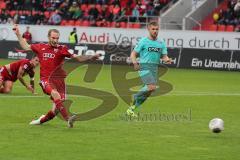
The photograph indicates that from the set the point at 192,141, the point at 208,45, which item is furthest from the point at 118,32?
the point at 192,141

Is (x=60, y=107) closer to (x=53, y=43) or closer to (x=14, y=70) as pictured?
(x=53, y=43)

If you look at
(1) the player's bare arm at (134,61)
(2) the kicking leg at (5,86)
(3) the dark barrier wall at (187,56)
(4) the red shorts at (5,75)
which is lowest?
(3) the dark barrier wall at (187,56)

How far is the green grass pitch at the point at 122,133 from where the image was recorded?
1136 centimetres

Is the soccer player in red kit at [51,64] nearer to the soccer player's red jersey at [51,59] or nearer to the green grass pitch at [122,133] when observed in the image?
the soccer player's red jersey at [51,59]

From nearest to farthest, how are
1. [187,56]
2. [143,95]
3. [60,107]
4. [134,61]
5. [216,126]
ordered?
[216,126]
[60,107]
[134,61]
[143,95]
[187,56]

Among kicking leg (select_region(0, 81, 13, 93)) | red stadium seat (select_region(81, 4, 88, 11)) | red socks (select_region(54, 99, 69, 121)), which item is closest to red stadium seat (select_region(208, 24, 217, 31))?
red stadium seat (select_region(81, 4, 88, 11))

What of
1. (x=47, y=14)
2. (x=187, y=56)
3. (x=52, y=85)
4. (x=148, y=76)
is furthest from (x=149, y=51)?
(x=47, y=14)

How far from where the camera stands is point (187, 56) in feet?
125

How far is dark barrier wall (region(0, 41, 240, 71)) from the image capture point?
121 ft

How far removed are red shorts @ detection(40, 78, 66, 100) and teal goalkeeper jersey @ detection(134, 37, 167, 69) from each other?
2.47 metres

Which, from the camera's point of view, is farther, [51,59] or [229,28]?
[229,28]

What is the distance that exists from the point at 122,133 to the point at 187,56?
2481 cm

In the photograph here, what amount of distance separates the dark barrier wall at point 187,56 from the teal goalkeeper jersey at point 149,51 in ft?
67.4

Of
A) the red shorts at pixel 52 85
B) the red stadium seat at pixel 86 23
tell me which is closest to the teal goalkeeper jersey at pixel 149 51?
the red shorts at pixel 52 85
